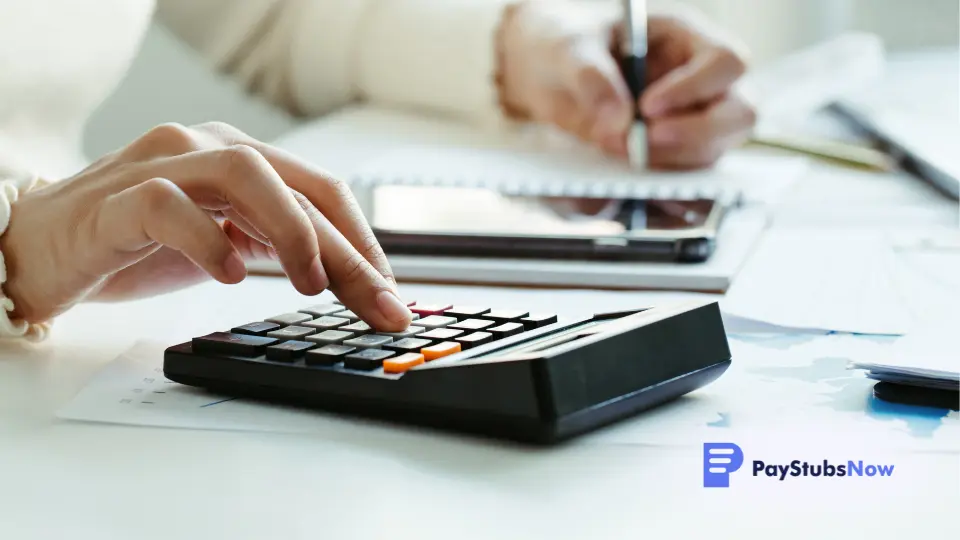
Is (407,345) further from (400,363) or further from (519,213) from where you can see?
(519,213)

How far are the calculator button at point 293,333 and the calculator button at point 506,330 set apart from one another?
0.07m

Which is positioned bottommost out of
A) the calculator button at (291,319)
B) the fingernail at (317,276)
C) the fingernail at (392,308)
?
the calculator button at (291,319)

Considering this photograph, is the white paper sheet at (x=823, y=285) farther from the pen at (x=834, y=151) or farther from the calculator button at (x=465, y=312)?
the pen at (x=834, y=151)

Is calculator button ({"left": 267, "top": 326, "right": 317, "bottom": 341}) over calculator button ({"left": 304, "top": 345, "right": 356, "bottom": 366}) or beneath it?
over

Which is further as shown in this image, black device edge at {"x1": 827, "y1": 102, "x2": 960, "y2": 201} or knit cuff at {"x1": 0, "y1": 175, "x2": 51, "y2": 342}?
black device edge at {"x1": 827, "y1": 102, "x2": 960, "y2": 201}

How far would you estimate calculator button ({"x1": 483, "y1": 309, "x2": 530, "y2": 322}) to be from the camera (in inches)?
17.0

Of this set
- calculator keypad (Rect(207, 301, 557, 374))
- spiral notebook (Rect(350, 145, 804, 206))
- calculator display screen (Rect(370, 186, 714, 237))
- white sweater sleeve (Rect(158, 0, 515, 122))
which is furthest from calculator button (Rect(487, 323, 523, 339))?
white sweater sleeve (Rect(158, 0, 515, 122))

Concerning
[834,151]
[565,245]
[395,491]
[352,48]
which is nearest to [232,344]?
[395,491]

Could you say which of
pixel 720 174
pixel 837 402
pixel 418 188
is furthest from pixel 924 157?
pixel 837 402

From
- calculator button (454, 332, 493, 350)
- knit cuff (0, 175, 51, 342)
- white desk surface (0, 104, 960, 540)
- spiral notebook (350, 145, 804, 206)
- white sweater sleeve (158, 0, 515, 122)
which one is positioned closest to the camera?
white desk surface (0, 104, 960, 540)

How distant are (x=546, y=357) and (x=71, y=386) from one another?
22 cm

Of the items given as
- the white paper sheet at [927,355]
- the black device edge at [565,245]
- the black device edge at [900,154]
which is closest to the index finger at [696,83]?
the black device edge at [900,154]

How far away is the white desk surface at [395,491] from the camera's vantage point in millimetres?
304

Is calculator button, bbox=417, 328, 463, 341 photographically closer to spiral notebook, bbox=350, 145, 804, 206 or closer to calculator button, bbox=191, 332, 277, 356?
calculator button, bbox=191, 332, 277, 356
